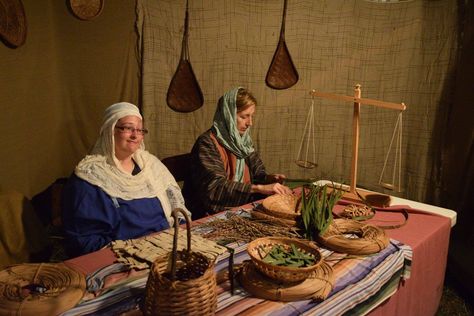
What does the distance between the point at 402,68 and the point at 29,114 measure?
2.88 m

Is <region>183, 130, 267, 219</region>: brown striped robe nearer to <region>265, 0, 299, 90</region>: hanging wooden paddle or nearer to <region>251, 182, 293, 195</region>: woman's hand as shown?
<region>251, 182, 293, 195</region>: woman's hand

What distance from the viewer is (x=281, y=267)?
1232mm

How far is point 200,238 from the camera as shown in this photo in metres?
1.62

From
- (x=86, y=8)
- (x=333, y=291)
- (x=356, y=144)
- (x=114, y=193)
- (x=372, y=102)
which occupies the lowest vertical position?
(x=333, y=291)

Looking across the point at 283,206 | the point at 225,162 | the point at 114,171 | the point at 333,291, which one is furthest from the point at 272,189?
the point at 333,291

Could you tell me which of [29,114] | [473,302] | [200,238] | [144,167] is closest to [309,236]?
[200,238]

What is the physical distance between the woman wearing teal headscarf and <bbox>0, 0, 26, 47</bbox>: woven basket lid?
122cm

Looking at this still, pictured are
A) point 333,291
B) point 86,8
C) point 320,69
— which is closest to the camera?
point 333,291

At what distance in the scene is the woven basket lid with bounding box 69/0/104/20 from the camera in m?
2.87

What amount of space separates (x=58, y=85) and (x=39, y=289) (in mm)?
2131

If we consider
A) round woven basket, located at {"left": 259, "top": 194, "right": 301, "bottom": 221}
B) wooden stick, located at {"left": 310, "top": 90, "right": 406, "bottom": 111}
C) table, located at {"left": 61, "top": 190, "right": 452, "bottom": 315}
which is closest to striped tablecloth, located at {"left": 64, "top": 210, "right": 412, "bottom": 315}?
table, located at {"left": 61, "top": 190, "right": 452, "bottom": 315}

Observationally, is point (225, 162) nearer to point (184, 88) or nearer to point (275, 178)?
point (275, 178)

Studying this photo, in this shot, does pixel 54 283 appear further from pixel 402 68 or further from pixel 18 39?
pixel 402 68

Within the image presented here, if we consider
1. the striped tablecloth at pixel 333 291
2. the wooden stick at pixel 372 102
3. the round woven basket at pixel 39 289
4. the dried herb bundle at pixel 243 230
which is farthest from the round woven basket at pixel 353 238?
the round woven basket at pixel 39 289
